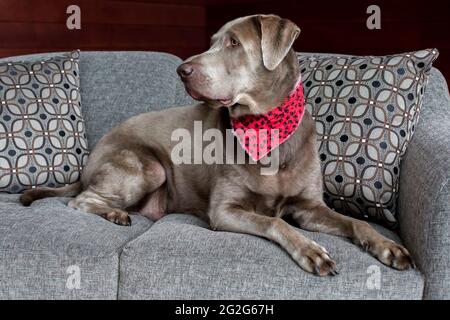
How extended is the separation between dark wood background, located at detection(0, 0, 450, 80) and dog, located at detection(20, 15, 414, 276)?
7.76 feet

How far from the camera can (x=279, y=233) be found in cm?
196

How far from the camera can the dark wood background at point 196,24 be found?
439 cm

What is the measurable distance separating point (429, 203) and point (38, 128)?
68.9 inches

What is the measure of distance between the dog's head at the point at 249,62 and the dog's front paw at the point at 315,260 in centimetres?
61

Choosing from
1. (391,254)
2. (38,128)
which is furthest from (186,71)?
(38,128)

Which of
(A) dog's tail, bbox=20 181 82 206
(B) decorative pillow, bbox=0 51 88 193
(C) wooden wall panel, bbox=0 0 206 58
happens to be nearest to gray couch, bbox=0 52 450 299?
(A) dog's tail, bbox=20 181 82 206

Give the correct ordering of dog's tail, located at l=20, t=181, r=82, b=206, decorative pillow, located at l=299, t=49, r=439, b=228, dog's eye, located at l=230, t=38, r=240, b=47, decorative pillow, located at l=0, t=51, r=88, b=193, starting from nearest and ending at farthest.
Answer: dog's eye, located at l=230, t=38, r=240, b=47 < decorative pillow, located at l=299, t=49, r=439, b=228 < dog's tail, located at l=20, t=181, r=82, b=206 < decorative pillow, located at l=0, t=51, r=88, b=193

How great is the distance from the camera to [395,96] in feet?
7.76

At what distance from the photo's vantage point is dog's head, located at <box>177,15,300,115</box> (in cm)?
210

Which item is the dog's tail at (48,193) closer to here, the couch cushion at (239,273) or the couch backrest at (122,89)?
the couch backrest at (122,89)

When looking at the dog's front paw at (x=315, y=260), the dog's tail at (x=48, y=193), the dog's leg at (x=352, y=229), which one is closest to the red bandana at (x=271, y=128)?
the dog's leg at (x=352, y=229)

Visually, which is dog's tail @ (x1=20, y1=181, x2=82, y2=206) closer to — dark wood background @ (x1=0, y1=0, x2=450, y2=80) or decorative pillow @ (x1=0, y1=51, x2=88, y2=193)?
decorative pillow @ (x1=0, y1=51, x2=88, y2=193)
